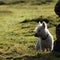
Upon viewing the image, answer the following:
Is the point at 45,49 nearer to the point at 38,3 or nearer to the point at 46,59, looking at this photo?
the point at 46,59

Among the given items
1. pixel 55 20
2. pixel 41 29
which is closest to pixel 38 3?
pixel 55 20

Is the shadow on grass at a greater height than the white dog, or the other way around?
the white dog

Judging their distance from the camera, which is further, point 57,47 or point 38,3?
point 38,3

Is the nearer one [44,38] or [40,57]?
[40,57]

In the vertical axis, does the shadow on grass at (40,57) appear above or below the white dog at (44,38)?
below

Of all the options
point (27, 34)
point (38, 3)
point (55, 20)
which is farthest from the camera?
point (38, 3)

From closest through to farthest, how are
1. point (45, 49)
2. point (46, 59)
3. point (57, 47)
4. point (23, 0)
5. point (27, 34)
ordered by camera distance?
point (46, 59), point (57, 47), point (45, 49), point (27, 34), point (23, 0)

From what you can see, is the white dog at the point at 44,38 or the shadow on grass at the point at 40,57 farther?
the white dog at the point at 44,38

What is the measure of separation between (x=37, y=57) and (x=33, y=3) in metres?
64.5

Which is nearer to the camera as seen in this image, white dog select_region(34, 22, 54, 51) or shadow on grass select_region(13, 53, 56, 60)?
shadow on grass select_region(13, 53, 56, 60)

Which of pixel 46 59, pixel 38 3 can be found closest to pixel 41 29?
pixel 46 59

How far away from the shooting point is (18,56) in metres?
15.6

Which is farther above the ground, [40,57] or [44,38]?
[44,38]

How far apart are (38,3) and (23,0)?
24.0ft
